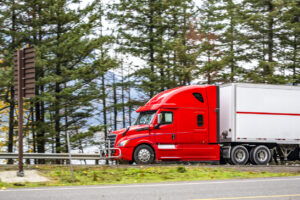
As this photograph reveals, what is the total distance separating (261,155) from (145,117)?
6.32 meters

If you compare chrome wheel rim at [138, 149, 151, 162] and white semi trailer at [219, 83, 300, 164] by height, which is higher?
white semi trailer at [219, 83, 300, 164]

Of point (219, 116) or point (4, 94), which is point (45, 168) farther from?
point (4, 94)

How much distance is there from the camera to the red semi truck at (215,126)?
1889 cm

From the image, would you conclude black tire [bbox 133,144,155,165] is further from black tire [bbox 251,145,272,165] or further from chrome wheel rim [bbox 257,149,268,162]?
chrome wheel rim [bbox 257,149,268,162]

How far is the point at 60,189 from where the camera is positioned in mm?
10195

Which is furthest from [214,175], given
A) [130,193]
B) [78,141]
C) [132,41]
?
[132,41]

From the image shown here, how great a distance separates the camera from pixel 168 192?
976cm

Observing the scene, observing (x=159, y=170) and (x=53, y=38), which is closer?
(x=159, y=170)

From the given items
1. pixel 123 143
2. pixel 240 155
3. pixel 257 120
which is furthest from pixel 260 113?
pixel 123 143

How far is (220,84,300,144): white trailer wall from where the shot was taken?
20531mm

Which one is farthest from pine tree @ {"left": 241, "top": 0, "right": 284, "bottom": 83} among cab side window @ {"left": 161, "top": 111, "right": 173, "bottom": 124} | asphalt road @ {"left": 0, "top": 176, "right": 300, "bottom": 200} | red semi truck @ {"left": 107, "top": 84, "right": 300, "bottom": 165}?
asphalt road @ {"left": 0, "top": 176, "right": 300, "bottom": 200}

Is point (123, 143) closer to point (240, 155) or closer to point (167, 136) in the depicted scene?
point (167, 136)

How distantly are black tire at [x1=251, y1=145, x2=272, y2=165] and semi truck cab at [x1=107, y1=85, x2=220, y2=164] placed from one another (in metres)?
2.00

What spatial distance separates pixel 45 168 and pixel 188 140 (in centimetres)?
704
